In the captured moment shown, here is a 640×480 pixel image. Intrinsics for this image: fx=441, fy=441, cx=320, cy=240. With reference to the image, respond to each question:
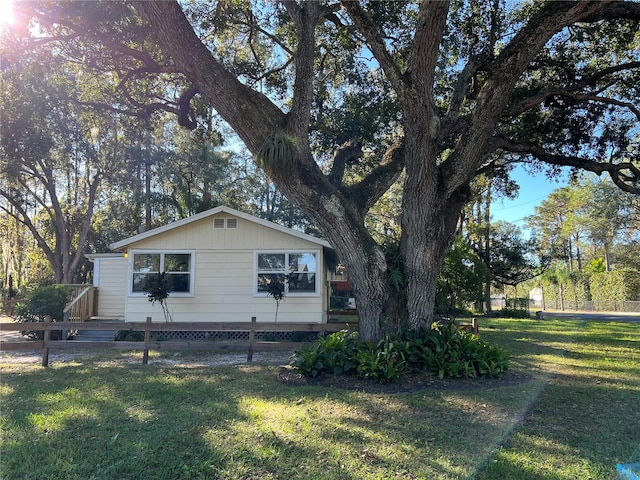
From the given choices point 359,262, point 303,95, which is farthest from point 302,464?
point 303,95

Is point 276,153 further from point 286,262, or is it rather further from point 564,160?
point 564,160

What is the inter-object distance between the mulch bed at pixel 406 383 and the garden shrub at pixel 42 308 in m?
8.63

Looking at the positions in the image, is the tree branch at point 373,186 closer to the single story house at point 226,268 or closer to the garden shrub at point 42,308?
the single story house at point 226,268

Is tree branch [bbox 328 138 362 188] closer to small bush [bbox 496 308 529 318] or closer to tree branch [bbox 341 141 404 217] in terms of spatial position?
tree branch [bbox 341 141 404 217]

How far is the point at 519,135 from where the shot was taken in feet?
38.5

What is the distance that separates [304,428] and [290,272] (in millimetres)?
8332

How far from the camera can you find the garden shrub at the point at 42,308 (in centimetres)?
1229

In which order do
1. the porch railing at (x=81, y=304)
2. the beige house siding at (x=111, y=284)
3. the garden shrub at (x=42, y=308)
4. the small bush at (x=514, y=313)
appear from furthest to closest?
1. the small bush at (x=514, y=313)
2. the beige house siding at (x=111, y=284)
3. the porch railing at (x=81, y=304)
4. the garden shrub at (x=42, y=308)

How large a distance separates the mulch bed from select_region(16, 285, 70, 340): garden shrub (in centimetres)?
863

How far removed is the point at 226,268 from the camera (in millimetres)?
13016

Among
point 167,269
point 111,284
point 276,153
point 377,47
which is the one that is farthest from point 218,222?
point 377,47

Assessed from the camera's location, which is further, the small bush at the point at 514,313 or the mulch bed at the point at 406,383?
the small bush at the point at 514,313

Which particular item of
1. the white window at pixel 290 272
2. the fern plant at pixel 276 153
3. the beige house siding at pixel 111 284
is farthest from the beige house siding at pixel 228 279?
the fern plant at pixel 276 153

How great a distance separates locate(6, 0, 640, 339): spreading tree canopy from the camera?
740 cm
